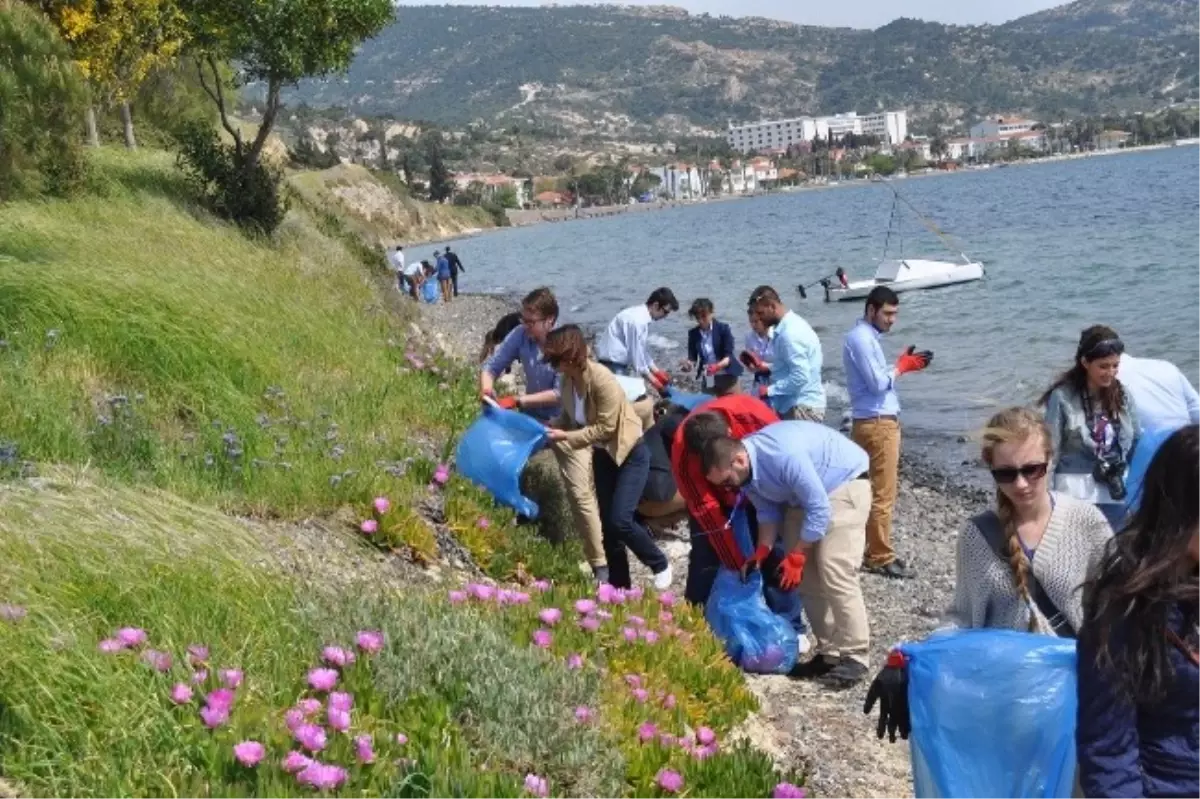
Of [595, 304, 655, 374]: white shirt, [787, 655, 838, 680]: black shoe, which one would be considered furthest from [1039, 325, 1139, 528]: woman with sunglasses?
[595, 304, 655, 374]: white shirt

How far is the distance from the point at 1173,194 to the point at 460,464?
60.1 m

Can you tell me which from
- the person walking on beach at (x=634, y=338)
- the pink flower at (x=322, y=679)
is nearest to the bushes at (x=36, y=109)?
the person walking on beach at (x=634, y=338)

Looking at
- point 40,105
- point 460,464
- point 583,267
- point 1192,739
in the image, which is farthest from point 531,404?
point 583,267

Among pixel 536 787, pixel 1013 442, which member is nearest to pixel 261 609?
pixel 536 787

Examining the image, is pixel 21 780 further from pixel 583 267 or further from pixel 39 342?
pixel 583 267

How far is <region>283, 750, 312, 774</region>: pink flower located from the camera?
3010mm

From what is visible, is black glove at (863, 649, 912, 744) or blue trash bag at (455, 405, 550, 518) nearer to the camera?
black glove at (863, 649, 912, 744)

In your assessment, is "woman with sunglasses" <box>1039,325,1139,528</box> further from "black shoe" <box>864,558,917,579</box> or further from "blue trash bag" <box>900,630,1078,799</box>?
"black shoe" <box>864,558,917,579</box>

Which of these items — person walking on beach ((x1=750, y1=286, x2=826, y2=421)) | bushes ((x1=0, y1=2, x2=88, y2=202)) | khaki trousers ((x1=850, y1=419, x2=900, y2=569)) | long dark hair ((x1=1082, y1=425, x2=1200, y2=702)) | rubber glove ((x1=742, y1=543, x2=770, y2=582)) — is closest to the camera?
long dark hair ((x1=1082, y1=425, x2=1200, y2=702))

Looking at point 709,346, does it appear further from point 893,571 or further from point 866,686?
point 866,686

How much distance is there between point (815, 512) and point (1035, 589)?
7.09 ft

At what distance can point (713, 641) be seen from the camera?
511 cm

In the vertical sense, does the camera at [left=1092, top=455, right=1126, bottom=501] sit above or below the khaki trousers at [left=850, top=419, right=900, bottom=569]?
above

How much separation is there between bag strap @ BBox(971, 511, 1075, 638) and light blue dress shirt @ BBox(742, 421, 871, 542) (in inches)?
80.4
